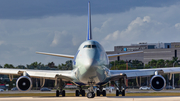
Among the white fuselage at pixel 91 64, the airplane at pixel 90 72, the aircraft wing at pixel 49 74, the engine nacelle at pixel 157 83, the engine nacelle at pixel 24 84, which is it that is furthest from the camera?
the aircraft wing at pixel 49 74

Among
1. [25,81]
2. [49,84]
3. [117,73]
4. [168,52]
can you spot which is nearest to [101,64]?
[117,73]

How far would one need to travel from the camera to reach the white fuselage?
27094 millimetres

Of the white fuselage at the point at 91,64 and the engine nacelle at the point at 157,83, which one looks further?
the engine nacelle at the point at 157,83

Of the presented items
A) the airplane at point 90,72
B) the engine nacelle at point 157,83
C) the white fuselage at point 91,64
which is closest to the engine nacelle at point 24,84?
the airplane at point 90,72

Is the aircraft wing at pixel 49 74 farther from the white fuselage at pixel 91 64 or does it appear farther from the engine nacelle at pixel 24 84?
the white fuselage at pixel 91 64

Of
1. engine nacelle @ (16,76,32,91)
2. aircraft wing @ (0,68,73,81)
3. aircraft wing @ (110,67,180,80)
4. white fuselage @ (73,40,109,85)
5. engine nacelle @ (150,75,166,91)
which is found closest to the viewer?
white fuselage @ (73,40,109,85)

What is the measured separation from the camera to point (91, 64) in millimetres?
26797

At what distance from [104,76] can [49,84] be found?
7744 centimetres

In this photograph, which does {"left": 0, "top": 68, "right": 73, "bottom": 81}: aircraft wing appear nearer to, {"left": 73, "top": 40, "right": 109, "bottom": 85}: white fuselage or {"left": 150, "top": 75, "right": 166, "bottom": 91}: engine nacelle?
{"left": 73, "top": 40, "right": 109, "bottom": 85}: white fuselage

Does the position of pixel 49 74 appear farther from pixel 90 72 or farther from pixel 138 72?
pixel 138 72

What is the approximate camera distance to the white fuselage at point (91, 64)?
27.1 meters

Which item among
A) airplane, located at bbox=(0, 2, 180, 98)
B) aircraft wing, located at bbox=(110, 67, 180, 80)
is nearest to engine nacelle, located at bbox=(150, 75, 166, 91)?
airplane, located at bbox=(0, 2, 180, 98)

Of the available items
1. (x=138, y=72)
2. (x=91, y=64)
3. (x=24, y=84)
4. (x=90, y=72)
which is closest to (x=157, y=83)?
(x=138, y=72)

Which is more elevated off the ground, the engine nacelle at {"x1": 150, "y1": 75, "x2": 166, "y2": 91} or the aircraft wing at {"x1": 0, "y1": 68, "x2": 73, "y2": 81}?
the aircraft wing at {"x1": 0, "y1": 68, "x2": 73, "y2": 81}
